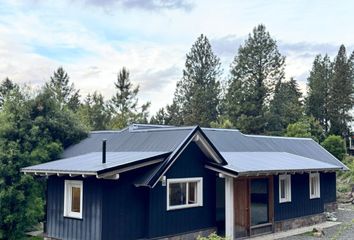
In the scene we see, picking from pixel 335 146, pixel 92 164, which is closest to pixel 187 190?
pixel 92 164

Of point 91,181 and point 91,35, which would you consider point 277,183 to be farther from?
point 91,35

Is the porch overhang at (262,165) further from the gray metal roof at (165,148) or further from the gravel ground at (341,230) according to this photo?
the gravel ground at (341,230)

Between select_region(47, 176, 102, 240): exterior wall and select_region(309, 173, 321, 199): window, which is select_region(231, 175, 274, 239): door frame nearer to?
select_region(309, 173, 321, 199): window

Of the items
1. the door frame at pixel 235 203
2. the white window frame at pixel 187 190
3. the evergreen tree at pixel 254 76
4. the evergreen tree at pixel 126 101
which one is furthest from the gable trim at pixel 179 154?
the evergreen tree at pixel 126 101

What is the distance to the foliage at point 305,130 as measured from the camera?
37.3 meters

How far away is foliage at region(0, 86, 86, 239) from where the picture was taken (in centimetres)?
1485

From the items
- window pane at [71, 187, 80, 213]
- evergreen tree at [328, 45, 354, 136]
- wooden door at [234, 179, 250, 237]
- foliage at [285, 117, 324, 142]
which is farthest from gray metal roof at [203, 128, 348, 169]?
evergreen tree at [328, 45, 354, 136]

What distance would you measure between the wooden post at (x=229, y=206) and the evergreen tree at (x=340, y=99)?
39.3 m

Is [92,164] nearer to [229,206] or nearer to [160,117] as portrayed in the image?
[229,206]

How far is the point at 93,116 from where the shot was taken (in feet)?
136

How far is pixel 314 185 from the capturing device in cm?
2012

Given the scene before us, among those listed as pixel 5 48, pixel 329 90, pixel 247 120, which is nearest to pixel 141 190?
pixel 5 48

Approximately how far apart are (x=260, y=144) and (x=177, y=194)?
8.12 metres

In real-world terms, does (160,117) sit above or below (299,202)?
above
